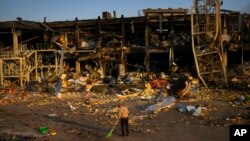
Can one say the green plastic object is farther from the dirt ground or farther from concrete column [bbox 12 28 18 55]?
concrete column [bbox 12 28 18 55]

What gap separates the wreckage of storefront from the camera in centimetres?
3084

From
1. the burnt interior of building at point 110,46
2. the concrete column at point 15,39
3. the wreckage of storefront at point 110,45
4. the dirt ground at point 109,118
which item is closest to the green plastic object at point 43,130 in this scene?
the dirt ground at point 109,118

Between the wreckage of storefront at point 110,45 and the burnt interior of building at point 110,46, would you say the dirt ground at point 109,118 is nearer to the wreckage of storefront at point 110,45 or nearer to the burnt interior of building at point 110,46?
the wreckage of storefront at point 110,45

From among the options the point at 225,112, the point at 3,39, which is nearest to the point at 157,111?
the point at 225,112

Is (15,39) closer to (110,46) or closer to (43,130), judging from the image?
(110,46)

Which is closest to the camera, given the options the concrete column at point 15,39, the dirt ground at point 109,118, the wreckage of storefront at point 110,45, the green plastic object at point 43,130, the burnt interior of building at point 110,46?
the dirt ground at point 109,118

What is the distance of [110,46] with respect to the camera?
3338 cm

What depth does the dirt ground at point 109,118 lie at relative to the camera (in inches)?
582

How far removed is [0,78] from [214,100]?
18.4m

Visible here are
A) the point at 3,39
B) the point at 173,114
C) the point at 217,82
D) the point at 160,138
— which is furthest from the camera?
the point at 3,39

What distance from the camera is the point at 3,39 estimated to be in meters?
36.6

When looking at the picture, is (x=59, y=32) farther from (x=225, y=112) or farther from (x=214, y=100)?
(x=225, y=112)

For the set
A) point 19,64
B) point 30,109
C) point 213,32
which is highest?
point 213,32

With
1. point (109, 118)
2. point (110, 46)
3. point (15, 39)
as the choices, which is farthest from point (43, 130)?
point (15, 39)
